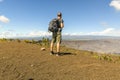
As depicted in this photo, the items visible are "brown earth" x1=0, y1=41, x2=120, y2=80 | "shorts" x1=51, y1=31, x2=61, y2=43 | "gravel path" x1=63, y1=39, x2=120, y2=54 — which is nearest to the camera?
"brown earth" x1=0, y1=41, x2=120, y2=80

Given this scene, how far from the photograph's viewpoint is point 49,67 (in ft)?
47.4

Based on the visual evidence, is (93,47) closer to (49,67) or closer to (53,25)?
(53,25)

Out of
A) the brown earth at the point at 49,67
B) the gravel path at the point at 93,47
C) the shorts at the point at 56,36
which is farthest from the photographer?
the gravel path at the point at 93,47

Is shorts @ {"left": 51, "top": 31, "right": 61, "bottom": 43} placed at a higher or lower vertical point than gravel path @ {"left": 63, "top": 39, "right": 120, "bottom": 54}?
higher

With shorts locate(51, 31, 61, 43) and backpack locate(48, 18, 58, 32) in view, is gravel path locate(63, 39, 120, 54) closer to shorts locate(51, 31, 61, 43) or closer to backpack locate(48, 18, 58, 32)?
shorts locate(51, 31, 61, 43)

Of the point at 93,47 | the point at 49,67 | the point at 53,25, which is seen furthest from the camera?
the point at 93,47

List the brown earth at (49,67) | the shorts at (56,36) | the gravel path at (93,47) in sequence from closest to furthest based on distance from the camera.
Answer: the brown earth at (49,67), the shorts at (56,36), the gravel path at (93,47)

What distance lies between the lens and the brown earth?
42.8 ft

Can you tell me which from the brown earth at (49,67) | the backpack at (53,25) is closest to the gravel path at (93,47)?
the backpack at (53,25)

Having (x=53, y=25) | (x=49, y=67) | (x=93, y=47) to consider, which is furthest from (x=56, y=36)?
(x=93, y=47)

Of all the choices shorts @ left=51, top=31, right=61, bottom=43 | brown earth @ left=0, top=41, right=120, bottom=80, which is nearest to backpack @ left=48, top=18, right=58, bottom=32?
shorts @ left=51, top=31, right=61, bottom=43

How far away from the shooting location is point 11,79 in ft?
40.6

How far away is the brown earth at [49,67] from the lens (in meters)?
13.1

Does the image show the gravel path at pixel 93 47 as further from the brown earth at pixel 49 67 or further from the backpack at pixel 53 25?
the brown earth at pixel 49 67
